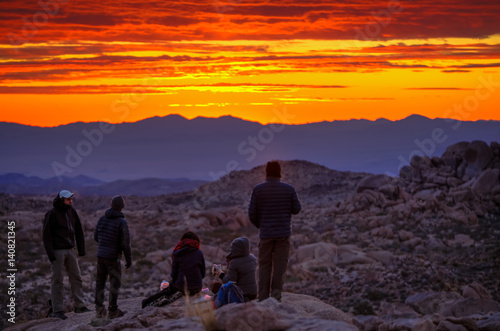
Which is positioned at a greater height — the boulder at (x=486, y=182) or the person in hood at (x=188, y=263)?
the boulder at (x=486, y=182)

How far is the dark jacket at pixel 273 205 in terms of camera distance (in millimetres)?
10062

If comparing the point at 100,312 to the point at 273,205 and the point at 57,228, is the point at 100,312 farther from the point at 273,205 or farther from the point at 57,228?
the point at 273,205

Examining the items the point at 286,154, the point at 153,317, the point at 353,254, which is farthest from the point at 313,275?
the point at 286,154

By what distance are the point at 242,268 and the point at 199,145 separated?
167309 mm

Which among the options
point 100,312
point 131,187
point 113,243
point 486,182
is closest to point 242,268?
point 113,243

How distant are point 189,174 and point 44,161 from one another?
36.4m

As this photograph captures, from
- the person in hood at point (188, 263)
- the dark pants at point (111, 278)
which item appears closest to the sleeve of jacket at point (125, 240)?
the dark pants at point (111, 278)

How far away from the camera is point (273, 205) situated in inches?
396

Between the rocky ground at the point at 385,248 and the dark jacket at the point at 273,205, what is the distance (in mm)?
2397

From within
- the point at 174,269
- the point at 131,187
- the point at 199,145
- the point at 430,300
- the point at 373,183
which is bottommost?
the point at 430,300

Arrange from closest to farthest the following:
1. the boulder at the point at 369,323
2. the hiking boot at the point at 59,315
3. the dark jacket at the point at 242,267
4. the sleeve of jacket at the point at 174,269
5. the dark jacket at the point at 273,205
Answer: the dark jacket at the point at 242,267 < the dark jacket at the point at 273,205 < the sleeve of jacket at the point at 174,269 < the hiking boot at the point at 59,315 < the boulder at the point at 369,323

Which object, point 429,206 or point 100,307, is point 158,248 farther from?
point 100,307

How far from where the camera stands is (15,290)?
60.4ft

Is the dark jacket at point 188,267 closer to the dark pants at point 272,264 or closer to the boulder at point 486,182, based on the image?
the dark pants at point 272,264
